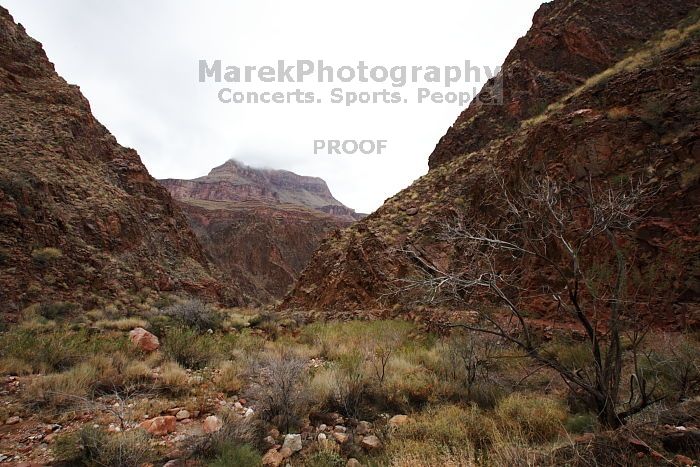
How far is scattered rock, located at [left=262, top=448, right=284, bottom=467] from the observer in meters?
3.33

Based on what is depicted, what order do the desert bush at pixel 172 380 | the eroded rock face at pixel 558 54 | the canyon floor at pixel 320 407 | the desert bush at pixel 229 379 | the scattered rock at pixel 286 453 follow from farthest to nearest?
the eroded rock face at pixel 558 54, the desert bush at pixel 229 379, the desert bush at pixel 172 380, the scattered rock at pixel 286 453, the canyon floor at pixel 320 407

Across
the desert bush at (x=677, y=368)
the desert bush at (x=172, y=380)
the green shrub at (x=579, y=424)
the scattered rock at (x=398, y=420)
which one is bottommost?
the scattered rock at (x=398, y=420)

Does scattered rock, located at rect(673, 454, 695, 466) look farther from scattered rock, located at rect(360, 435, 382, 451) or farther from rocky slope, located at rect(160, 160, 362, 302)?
rocky slope, located at rect(160, 160, 362, 302)

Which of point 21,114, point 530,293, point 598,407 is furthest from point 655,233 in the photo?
point 21,114

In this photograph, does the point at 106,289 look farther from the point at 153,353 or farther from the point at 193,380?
the point at 193,380

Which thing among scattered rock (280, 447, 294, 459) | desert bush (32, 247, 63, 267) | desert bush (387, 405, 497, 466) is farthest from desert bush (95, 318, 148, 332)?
desert bush (387, 405, 497, 466)

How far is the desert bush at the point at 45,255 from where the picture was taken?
43.1 feet

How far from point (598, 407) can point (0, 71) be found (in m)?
29.3

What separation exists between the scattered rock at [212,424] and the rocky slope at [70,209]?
Result: 38.6ft

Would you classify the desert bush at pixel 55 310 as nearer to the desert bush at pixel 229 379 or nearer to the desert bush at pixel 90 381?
the desert bush at pixel 90 381

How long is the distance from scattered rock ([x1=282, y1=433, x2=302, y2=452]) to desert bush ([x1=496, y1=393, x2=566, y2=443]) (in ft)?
7.30

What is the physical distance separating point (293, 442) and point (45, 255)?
1500cm

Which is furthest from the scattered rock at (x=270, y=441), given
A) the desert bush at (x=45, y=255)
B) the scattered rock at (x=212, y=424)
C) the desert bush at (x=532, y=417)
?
the desert bush at (x=45, y=255)

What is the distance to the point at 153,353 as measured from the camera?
6.63 metres
